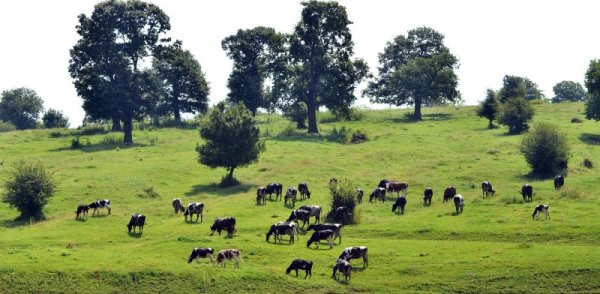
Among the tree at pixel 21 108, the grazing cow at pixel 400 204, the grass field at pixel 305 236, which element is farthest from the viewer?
the tree at pixel 21 108

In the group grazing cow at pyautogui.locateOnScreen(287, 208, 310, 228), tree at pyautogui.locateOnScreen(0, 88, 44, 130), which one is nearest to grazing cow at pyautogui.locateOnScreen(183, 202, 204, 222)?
grazing cow at pyautogui.locateOnScreen(287, 208, 310, 228)

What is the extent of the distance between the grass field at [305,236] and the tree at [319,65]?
986 cm

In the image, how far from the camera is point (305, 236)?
5838 cm

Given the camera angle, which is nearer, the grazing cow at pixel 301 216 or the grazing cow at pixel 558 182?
the grazing cow at pixel 301 216

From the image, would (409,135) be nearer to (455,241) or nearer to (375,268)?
(455,241)

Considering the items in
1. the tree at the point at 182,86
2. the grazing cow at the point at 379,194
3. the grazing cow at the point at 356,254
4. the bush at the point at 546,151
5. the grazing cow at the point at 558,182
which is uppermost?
the tree at the point at 182,86

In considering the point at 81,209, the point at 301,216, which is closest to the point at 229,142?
the point at 81,209

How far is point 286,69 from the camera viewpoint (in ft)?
392

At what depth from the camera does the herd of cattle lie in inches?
1918

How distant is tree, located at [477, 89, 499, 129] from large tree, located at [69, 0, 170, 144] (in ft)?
163

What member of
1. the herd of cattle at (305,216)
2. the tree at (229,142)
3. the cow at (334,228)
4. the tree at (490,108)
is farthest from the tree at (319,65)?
the cow at (334,228)

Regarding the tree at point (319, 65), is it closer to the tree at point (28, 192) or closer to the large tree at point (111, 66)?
the large tree at point (111, 66)

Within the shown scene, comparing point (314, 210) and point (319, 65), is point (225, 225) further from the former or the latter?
point (319, 65)

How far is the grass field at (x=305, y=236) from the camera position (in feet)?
152
